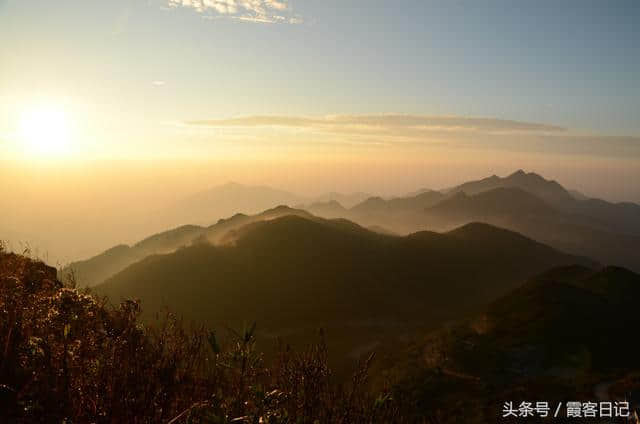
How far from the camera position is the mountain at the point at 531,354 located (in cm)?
3394

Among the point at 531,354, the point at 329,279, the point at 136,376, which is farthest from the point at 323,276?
the point at 136,376

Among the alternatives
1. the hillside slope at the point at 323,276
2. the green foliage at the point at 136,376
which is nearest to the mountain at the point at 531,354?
the green foliage at the point at 136,376

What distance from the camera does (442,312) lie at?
320 ft

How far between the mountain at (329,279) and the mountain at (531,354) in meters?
23.8

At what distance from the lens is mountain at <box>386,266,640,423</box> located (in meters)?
33.9

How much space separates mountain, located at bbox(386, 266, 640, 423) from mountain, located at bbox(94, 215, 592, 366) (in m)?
23.8

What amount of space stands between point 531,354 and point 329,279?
A: 64997 millimetres

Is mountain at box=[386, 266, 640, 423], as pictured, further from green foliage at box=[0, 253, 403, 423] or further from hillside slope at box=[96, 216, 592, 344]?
hillside slope at box=[96, 216, 592, 344]

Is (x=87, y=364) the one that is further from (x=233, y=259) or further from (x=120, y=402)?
(x=233, y=259)

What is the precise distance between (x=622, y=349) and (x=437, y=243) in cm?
9132

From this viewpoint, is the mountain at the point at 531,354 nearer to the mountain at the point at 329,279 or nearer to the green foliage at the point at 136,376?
the mountain at the point at 329,279

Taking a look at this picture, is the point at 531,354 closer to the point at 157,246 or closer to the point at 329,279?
the point at 329,279

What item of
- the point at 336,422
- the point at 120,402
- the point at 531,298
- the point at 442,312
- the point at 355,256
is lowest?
the point at 442,312

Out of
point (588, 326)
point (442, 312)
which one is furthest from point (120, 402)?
point (442, 312)
